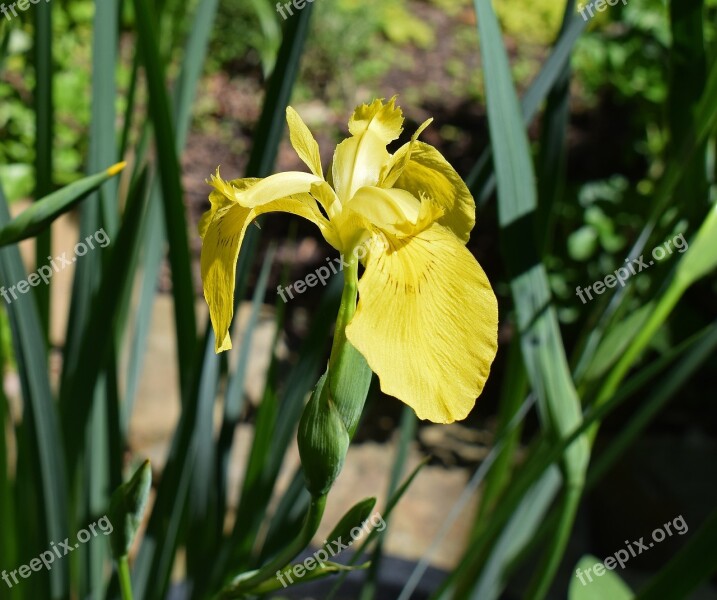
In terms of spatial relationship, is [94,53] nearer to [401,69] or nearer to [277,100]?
[277,100]

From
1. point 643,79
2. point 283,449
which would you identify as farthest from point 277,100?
point 643,79

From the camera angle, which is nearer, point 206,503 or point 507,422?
point 206,503

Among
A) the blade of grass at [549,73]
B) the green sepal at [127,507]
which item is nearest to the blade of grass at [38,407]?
the green sepal at [127,507]

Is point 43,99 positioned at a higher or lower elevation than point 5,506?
higher

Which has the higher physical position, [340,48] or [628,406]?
[340,48]

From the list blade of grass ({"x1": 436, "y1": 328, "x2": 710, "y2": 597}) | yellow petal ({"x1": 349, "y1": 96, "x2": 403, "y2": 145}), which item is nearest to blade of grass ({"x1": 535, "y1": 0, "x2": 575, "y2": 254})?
blade of grass ({"x1": 436, "y1": 328, "x2": 710, "y2": 597})

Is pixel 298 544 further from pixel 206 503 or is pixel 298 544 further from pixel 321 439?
pixel 206 503

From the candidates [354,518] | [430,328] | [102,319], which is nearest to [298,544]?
[354,518]
